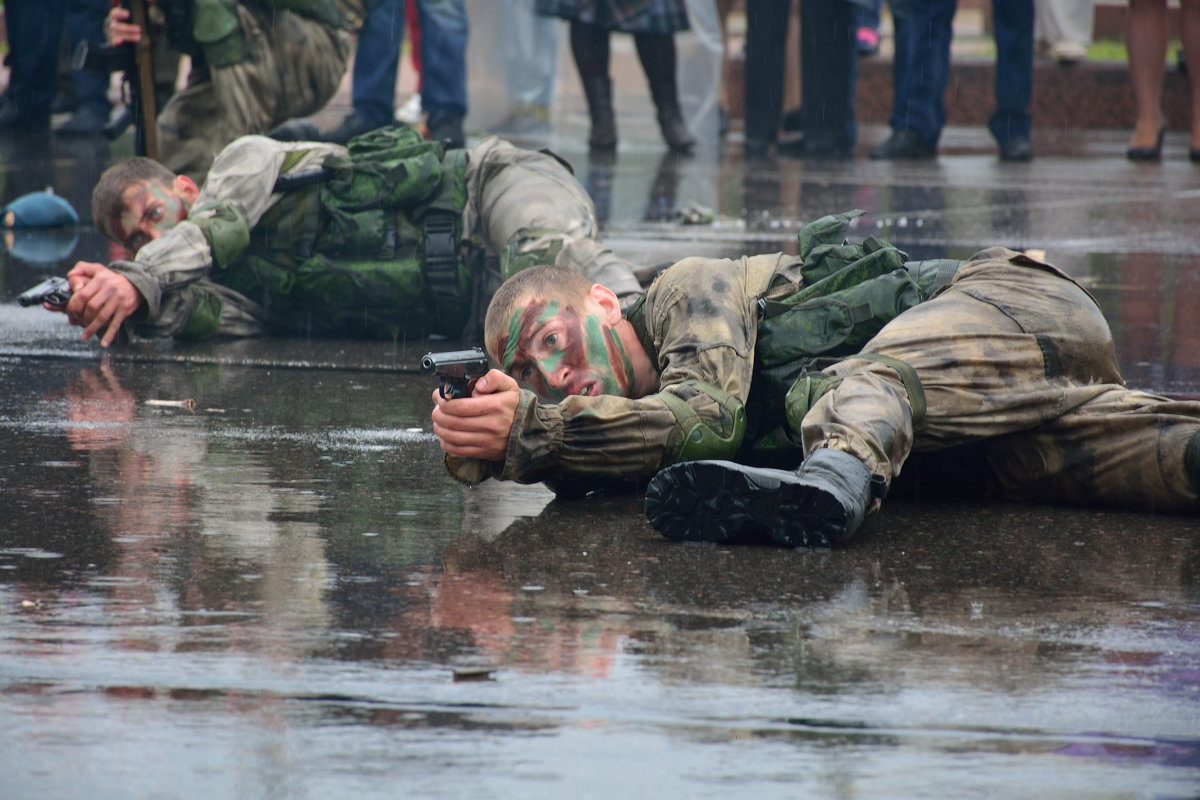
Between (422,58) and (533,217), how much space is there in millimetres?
4916

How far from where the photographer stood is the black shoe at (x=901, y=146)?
33.7 ft

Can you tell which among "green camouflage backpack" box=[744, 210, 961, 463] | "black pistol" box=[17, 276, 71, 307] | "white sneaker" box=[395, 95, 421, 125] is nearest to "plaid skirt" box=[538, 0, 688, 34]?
"white sneaker" box=[395, 95, 421, 125]

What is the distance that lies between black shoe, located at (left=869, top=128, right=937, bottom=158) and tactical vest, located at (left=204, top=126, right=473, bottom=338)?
615cm

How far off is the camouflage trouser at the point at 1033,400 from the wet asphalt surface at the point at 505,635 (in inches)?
3.3

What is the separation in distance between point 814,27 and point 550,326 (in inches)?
291

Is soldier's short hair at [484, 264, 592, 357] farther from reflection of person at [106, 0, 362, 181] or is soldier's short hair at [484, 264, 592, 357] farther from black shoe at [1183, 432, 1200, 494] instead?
reflection of person at [106, 0, 362, 181]

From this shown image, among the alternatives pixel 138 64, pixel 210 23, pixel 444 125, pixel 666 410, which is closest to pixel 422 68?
pixel 444 125

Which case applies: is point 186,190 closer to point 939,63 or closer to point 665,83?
point 665,83

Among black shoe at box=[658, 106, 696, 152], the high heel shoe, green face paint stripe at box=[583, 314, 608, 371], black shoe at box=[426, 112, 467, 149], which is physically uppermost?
green face paint stripe at box=[583, 314, 608, 371]

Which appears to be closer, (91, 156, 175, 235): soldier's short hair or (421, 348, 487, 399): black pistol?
(421, 348, 487, 399): black pistol

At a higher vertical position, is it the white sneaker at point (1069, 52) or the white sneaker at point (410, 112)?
the white sneaker at point (1069, 52)

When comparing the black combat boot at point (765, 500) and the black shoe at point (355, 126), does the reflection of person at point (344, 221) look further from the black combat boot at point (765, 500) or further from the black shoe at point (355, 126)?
the black shoe at point (355, 126)

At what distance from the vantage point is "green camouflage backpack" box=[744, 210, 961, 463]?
3.02 m

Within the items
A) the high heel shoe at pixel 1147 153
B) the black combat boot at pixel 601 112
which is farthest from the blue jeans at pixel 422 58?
the high heel shoe at pixel 1147 153
